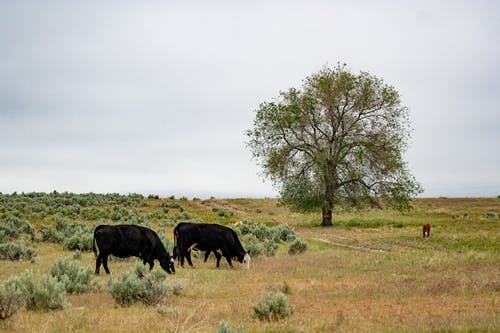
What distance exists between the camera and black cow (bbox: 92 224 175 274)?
17188 mm

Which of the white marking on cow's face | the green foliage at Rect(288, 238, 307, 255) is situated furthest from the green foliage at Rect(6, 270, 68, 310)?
the green foliage at Rect(288, 238, 307, 255)

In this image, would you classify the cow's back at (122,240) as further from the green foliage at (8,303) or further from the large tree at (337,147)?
the large tree at (337,147)

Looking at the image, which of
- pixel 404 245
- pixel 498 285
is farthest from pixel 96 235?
pixel 404 245

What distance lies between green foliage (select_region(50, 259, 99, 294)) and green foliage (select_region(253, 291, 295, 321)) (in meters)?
5.34

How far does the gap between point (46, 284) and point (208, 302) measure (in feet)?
11.4

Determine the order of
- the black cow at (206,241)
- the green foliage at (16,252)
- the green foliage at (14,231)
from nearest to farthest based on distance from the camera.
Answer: the black cow at (206,241) < the green foliage at (16,252) < the green foliage at (14,231)

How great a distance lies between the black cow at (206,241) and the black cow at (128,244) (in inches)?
85.5

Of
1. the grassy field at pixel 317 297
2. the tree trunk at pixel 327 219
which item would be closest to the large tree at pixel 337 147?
the tree trunk at pixel 327 219

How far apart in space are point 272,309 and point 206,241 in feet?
33.7

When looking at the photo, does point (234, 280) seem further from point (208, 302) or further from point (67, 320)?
point (67, 320)

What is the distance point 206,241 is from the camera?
66.9 feet

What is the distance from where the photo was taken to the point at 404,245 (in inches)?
1085

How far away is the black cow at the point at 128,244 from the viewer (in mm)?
17188

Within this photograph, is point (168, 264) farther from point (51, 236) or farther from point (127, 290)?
point (51, 236)
